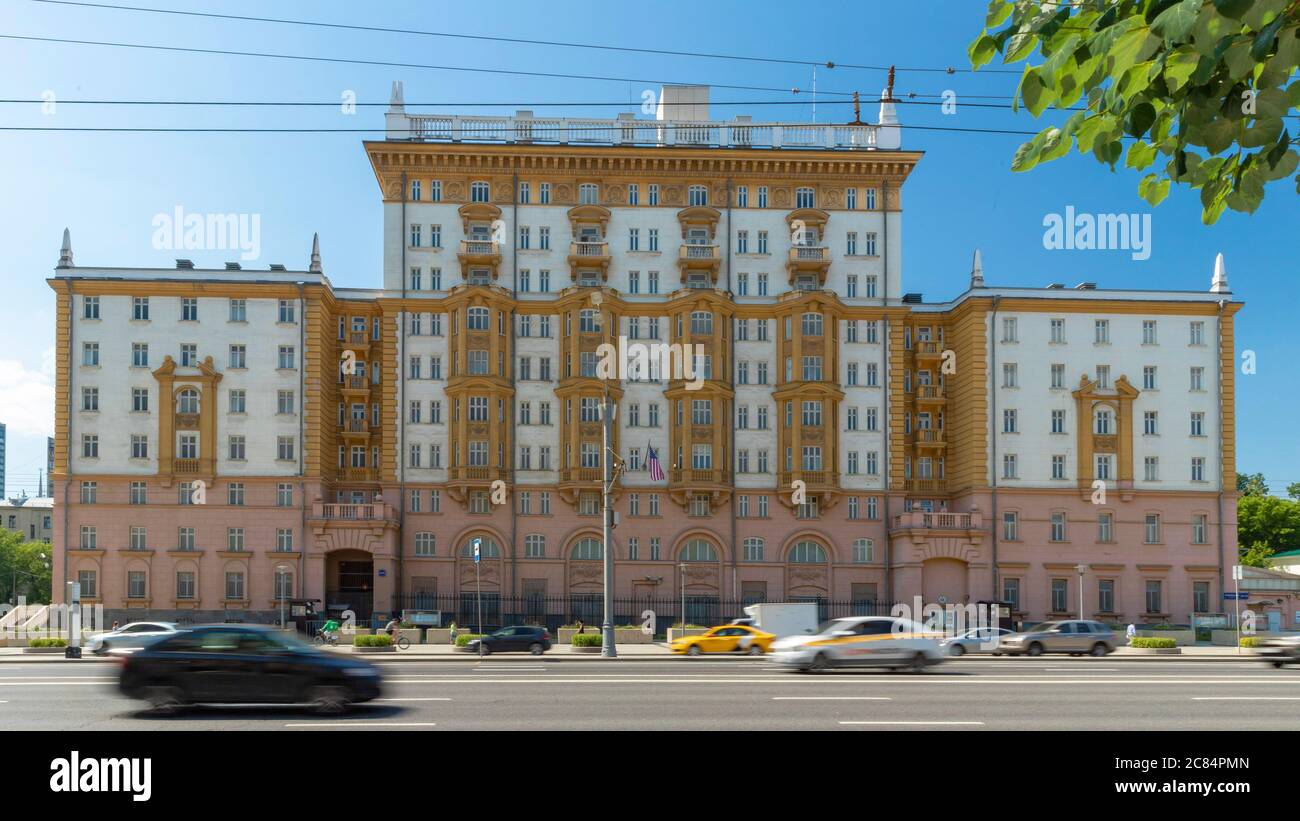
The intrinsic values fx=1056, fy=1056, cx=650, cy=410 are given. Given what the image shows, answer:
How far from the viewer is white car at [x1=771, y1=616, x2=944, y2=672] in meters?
27.5

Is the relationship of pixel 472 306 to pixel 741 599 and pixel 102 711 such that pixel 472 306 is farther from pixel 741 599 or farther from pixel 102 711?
pixel 102 711

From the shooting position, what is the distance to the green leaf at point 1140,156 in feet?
22.2

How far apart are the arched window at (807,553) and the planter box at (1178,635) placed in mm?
17170

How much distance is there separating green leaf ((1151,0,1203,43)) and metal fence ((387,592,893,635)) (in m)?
54.4

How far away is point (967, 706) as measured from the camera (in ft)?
60.2

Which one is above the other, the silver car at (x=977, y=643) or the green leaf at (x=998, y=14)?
the green leaf at (x=998, y=14)

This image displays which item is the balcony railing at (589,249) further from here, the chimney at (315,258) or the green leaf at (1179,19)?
the green leaf at (1179,19)

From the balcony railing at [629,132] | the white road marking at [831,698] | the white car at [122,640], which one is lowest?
the white car at [122,640]

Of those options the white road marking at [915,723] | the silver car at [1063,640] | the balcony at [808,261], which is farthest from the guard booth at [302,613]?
the white road marking at [915,723]

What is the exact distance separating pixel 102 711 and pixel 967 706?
564 inches

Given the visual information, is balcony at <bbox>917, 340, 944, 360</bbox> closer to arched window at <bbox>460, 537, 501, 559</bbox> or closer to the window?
the window

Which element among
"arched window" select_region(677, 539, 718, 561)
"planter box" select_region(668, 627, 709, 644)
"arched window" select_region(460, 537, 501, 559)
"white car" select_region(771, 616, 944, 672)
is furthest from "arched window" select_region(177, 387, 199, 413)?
"white car" select_region(771, 616, 944, 672)

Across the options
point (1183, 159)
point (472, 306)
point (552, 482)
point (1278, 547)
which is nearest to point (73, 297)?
point (472, 306)

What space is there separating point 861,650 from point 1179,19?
24123mm
